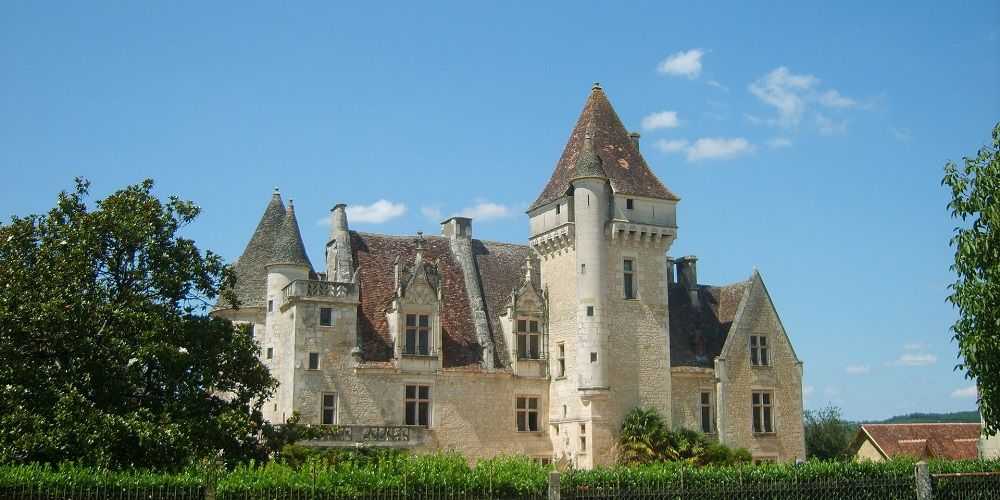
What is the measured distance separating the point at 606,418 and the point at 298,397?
1041cm

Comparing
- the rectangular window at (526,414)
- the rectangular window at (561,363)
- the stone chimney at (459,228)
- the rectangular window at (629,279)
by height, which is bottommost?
the rectangular window at (526,414)

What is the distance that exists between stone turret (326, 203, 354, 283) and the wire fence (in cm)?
1983

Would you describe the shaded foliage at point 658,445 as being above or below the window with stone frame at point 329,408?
below

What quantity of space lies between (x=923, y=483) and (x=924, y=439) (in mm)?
30422

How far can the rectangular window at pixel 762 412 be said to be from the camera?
128 feet

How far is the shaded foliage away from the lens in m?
34.9

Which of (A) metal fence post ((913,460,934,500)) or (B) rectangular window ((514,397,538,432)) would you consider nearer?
(A) metal fence post ((913,460,934,500))

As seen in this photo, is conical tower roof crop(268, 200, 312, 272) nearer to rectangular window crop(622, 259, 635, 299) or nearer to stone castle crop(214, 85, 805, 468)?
stone castle crop(214, 85, 805, 468)

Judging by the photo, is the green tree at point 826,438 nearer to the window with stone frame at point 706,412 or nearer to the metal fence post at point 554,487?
the window with stone frame at point 706,412

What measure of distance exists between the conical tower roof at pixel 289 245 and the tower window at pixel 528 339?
7870 millimetres

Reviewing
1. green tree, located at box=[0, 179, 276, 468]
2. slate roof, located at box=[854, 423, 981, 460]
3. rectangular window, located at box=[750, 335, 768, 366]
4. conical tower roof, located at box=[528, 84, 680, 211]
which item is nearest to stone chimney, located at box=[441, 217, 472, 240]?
conical tower roof, located at box=[528, 84, 680, 211]

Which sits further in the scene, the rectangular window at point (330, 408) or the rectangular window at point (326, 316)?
the rectangular window at point (326, 316)

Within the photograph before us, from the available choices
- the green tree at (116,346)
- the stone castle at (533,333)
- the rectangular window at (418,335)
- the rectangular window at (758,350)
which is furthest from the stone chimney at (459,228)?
the green tree at (116,346)

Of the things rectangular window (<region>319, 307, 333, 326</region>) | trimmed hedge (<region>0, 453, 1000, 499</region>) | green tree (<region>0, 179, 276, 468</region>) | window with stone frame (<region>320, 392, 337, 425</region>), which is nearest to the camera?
trimmed hedge (<region>0, 453, 1000, 499</region>)
